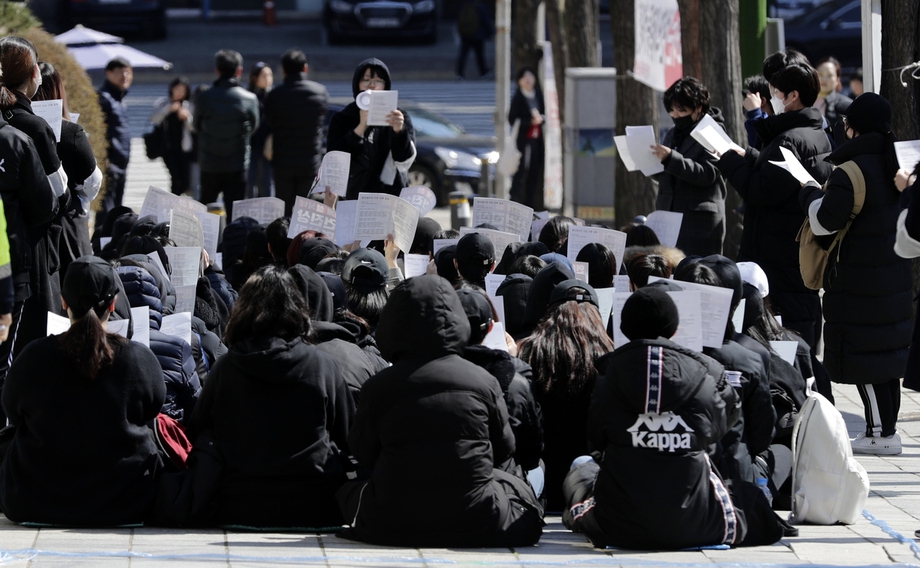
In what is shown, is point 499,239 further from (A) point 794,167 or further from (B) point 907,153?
(B) point 907,153

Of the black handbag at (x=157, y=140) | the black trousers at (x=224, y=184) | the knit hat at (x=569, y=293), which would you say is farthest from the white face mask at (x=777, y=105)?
the black handbag at (x=157, y=140)

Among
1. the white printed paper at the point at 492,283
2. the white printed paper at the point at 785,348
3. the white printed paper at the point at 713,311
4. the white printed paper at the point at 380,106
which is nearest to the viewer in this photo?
the white printed paper at the point at 713,311

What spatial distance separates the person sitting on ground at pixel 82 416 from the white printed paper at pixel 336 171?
11.6 ft

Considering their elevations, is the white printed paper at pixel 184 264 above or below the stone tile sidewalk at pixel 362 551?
above

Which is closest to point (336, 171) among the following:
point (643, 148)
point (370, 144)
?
point (370, 144)

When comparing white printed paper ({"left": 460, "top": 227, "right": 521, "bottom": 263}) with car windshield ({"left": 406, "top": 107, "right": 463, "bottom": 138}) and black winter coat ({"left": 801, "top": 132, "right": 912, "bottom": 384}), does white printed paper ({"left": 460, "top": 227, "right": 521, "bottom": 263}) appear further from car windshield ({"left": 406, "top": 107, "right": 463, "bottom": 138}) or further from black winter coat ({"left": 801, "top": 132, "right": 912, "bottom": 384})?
car windshield ({"left": 406, "top": 107, "right": 463, "bottom": 138})

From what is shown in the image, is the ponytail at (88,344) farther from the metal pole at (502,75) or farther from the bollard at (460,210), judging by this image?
the metal pole at (502,75)

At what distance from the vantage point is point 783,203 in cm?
766

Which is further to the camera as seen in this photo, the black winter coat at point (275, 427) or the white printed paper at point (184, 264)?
the white printed paper at point (184, 264)

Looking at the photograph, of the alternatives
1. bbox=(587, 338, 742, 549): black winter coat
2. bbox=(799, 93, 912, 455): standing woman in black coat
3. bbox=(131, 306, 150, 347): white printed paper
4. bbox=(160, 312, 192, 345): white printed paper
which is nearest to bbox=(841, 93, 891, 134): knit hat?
bbox=(799, 93, 912, 455): standing woman in black coat

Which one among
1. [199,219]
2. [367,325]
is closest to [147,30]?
[199,219]

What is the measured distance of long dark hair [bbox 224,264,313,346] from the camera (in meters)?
5.00

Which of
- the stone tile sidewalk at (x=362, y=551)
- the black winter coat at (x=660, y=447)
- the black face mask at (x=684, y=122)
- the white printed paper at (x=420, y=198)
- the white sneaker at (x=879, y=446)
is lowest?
the white sneaker at (x=879, y=446)

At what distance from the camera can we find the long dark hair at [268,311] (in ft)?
16.4
